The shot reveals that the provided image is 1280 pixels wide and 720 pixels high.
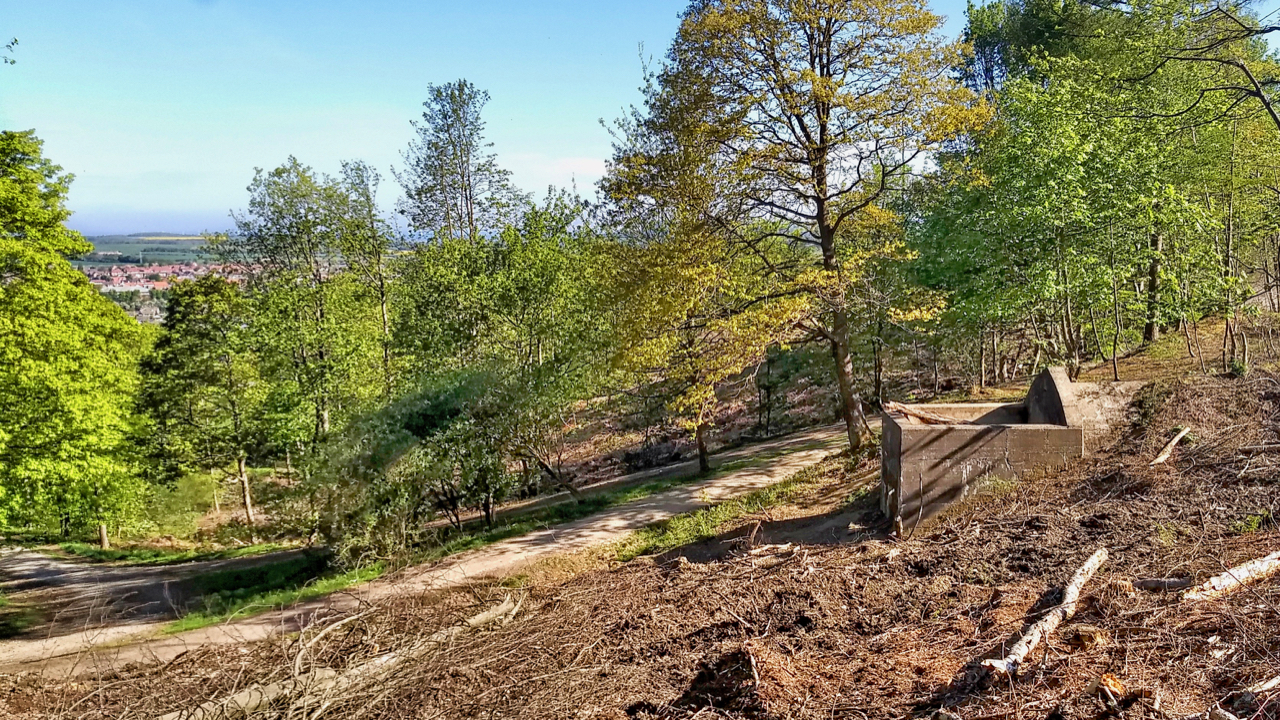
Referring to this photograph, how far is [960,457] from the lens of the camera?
401 inches

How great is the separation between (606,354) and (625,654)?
531 inches

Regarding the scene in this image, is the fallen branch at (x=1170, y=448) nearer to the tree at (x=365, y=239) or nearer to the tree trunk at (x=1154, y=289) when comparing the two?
the tree trunk at (x=1154, y=289)

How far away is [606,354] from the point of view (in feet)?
66.2

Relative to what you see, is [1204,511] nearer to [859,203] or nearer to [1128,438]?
[1128,438]

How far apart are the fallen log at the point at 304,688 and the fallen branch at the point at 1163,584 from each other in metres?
6.69

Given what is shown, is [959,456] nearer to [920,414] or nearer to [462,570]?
[920,414]

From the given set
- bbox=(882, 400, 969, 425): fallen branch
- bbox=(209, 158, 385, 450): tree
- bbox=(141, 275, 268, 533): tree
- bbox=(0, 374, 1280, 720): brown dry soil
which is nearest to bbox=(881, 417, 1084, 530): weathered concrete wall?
bbox=(0, 374, 1280, 720): brown dry soil

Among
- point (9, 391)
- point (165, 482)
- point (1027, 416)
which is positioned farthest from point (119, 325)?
point (1027, 416)

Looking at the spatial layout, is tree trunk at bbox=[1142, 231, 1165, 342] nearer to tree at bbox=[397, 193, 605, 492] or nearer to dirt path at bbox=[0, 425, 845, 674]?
dirt path at bbox=[0, 425, 845, 674]

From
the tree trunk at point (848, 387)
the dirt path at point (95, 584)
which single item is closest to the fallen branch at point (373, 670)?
the dirt path at point (95, 584)

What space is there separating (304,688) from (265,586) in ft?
38.7

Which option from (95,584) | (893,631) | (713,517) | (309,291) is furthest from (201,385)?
(893,631)

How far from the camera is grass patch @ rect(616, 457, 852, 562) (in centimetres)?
1358

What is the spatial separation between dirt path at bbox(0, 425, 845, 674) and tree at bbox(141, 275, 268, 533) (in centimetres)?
1159
